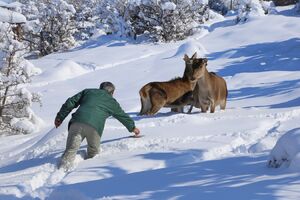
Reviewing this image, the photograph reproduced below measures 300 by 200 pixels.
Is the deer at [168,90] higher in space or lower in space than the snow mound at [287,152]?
lower

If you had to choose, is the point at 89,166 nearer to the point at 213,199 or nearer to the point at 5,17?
the point at 213,199

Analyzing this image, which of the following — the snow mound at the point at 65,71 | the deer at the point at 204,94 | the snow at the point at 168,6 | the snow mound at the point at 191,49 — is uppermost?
the snow at the point at 168,6

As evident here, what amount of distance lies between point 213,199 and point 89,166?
2800mm

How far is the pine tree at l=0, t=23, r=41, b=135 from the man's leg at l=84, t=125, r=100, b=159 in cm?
663

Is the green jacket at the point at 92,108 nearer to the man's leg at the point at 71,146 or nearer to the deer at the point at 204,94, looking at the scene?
the man's leg at the point at 71,146

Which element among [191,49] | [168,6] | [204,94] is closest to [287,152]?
[204,94]

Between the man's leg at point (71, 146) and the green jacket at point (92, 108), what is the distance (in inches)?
4.6

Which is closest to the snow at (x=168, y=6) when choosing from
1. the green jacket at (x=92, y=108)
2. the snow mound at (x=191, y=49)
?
the snow mound at (x=191, y=49)

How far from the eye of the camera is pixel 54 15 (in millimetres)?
33000

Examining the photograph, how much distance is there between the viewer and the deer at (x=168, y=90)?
1105 centimetres

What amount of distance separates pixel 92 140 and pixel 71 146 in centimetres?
33

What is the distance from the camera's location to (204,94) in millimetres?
11203

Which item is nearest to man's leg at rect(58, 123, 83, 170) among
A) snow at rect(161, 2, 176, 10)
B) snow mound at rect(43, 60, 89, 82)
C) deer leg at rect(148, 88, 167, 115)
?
Result: deer leg at rect(148, 88, 167, 115)

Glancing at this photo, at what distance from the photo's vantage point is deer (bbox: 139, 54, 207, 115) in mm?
11055
